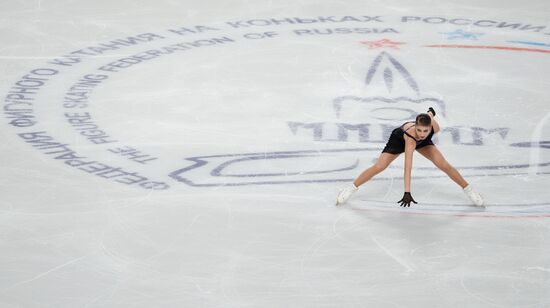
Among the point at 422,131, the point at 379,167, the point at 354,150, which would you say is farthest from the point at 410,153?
the point at 354,150

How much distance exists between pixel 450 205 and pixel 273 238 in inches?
53.4

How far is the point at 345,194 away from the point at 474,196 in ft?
2.85

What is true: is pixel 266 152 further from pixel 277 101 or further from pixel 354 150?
pixel 277 101

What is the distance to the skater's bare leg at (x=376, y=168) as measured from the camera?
706 cm

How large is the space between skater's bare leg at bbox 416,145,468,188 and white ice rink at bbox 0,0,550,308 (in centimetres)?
18

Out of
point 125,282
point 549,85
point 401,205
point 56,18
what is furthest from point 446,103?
point 56,18

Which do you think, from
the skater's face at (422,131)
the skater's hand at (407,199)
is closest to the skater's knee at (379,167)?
the skater's face at (422,131)

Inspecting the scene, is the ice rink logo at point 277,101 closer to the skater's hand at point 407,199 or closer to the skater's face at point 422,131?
the skater's face at point 422,131

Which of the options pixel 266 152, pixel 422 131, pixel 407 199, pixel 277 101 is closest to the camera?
pixel 407 199

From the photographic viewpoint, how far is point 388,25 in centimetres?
1173

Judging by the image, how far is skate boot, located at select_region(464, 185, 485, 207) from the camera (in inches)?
276

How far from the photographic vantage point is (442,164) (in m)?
7.02

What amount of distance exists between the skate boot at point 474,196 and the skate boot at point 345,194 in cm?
76

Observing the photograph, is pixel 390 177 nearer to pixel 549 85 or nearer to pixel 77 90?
pixel 549 85
